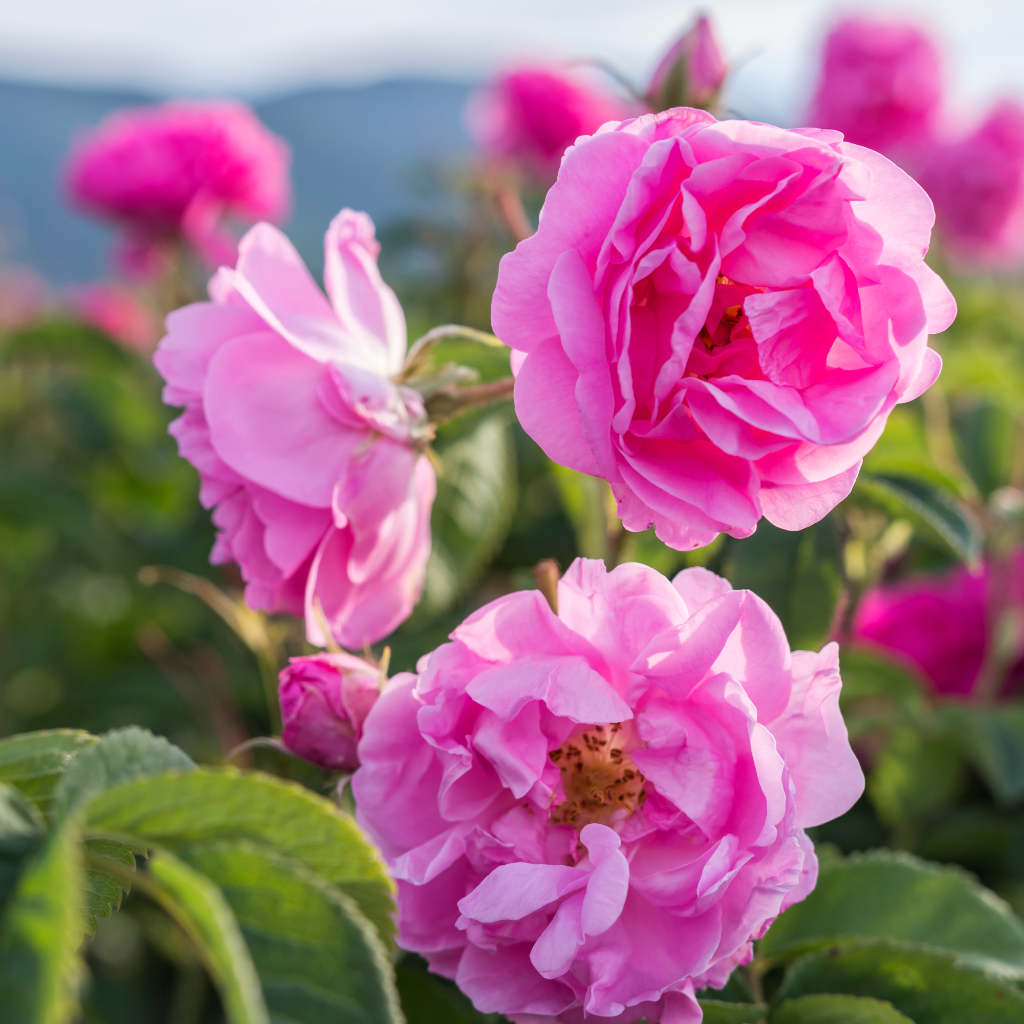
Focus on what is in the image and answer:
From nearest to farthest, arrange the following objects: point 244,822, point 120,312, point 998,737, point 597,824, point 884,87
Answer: point 244,822 < point 597,824 < point 998,737 < point 884,87 < point 120,312

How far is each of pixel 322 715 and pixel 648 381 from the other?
0.25 metres

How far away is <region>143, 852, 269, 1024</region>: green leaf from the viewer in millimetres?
309

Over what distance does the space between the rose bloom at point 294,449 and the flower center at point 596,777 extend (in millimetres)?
145

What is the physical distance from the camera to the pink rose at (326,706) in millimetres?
602

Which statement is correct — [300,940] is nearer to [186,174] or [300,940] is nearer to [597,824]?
[597,824]

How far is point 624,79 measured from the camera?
2.61 feet

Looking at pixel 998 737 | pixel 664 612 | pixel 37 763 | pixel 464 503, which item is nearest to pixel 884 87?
pixel 998 737

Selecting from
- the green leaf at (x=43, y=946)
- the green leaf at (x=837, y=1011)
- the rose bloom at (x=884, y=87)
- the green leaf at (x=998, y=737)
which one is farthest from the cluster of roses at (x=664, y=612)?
the rose bloom at (x=884, y=87)

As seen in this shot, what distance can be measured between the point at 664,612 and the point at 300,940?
0.72ft

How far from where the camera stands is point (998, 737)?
108 cm

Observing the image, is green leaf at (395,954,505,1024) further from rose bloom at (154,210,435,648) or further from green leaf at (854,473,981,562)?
green leaf at (854,473,981,562)

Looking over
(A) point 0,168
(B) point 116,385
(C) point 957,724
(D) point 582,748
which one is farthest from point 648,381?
(A) point 0,168

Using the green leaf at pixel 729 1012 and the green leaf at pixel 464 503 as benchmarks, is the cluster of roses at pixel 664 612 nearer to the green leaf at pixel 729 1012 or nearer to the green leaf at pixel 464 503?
the green leaf at pixel 729 1012

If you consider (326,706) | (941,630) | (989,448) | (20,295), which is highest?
(326,706)
